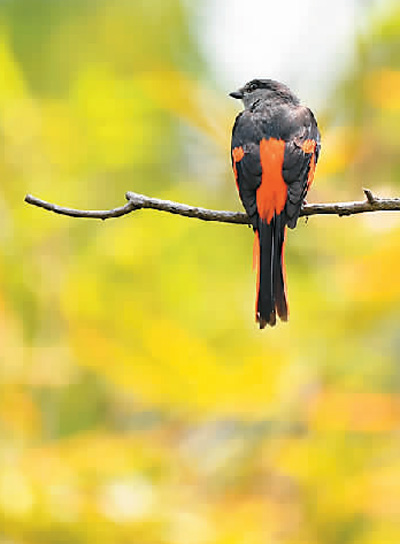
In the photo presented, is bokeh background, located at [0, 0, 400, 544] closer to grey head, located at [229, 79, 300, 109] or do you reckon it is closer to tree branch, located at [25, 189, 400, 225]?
grey head, located at [229, 79, 300, 109]

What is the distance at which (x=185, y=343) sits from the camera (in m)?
7.98

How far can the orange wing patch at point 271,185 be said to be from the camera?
4531 mm

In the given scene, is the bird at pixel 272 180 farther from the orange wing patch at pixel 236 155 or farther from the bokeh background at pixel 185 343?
the bokeh background at pixel 185 343

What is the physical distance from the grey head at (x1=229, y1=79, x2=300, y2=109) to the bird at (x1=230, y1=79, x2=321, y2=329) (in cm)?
32

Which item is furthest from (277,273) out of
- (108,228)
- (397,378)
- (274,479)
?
(397,378)

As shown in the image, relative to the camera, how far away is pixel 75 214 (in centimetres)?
359

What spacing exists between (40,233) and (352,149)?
2981 mm

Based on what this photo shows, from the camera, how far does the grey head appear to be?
5.38 m

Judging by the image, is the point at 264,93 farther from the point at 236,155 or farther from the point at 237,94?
the point at 236,155

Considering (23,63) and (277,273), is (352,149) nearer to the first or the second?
(277,273)

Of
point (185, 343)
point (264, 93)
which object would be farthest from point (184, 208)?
point (185, 343)

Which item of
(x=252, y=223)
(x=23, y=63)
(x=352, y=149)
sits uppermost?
(x=23, y=63)

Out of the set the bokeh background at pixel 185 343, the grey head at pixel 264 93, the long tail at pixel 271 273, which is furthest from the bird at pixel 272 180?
the bokeh background at pixel 185 343

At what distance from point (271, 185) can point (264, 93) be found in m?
1.15
